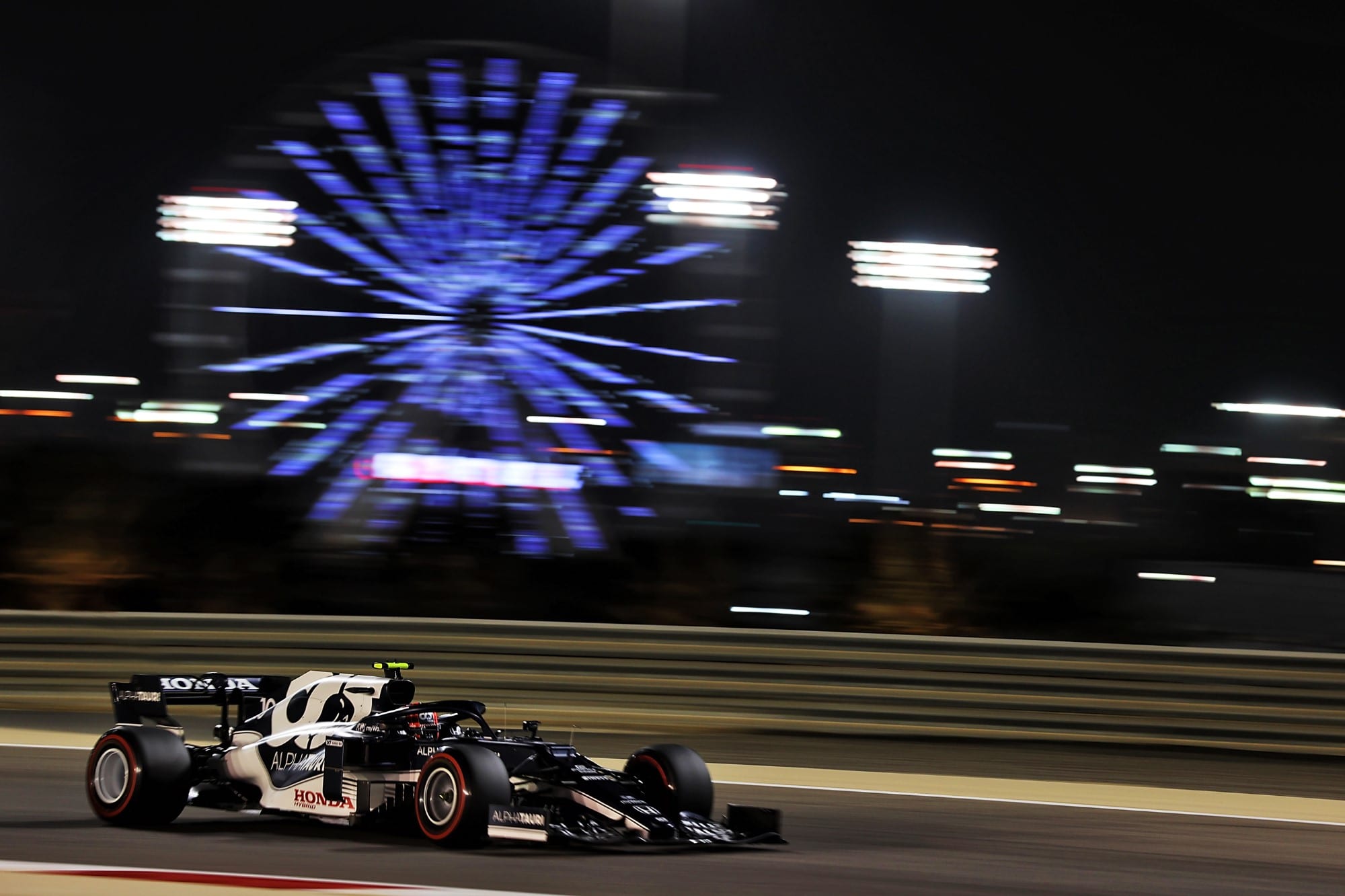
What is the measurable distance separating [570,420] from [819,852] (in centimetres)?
1621

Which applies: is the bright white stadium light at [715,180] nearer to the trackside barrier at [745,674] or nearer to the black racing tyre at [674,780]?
the trackside barrier at [745,674]

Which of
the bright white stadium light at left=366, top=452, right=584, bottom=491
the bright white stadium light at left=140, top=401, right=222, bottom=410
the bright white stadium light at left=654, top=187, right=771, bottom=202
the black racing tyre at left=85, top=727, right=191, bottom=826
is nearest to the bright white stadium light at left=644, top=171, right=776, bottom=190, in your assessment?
the bright white stadium light at left=654, top=187, right=771, bottom=202

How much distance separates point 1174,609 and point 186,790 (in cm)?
1370

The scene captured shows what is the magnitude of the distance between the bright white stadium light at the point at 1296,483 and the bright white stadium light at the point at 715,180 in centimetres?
3363

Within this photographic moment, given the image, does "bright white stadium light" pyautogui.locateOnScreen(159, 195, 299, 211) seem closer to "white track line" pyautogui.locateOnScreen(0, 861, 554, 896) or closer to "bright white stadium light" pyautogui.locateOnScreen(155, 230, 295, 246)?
"bright white stadium light" pyautogui.locateOnScreen(155, 230, 295, 246)

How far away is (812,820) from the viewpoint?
9.11 m

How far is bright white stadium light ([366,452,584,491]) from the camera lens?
21172 mm

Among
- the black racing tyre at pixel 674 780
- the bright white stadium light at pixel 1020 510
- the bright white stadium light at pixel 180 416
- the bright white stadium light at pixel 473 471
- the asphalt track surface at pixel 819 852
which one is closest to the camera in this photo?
the asphalt track surface at pixel 819 852

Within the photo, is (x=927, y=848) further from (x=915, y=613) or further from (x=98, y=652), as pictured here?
(x=915, y=613)

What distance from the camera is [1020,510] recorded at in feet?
247

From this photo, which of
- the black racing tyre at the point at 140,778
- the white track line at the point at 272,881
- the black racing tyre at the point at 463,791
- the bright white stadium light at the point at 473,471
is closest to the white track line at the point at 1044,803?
the black racing tyre at the point at 463,791

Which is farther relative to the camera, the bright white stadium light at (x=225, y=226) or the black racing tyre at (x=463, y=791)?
the bright white stadium light at (x=225, y=226)

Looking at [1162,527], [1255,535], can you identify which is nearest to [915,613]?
[1162,527]

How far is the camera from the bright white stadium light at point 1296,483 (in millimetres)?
52972
